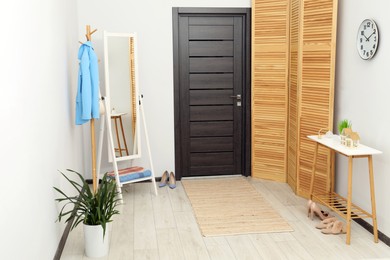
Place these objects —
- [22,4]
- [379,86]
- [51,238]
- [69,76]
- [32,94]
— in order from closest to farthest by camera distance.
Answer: [22,4]
[32,94]
[51,238]
[379,86]
[69,76]

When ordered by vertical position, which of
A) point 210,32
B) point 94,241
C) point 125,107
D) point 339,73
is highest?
point 210,32

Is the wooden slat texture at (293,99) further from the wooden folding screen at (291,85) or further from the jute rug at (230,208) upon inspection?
the jute rug at (230,208)

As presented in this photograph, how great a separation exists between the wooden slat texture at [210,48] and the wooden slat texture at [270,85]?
0.32 meters

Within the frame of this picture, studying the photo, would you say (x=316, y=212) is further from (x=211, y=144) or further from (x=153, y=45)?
(x=153, y=45)

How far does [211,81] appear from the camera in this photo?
5434mm

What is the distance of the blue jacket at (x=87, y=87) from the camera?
13.3ft

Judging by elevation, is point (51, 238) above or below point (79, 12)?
below

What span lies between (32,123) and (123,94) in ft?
8.07

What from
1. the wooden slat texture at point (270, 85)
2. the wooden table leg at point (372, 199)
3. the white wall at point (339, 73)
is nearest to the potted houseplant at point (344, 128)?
the white wall at point (339, 73)

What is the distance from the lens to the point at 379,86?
359 centimetres

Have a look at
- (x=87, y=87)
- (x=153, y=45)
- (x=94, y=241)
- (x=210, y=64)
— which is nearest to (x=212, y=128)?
(x=210, y=64)

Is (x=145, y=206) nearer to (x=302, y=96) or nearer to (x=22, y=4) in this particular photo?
(x=302, y=96)

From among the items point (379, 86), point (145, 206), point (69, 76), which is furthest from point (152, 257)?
point (379, 86)

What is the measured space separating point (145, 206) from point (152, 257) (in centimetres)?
120
